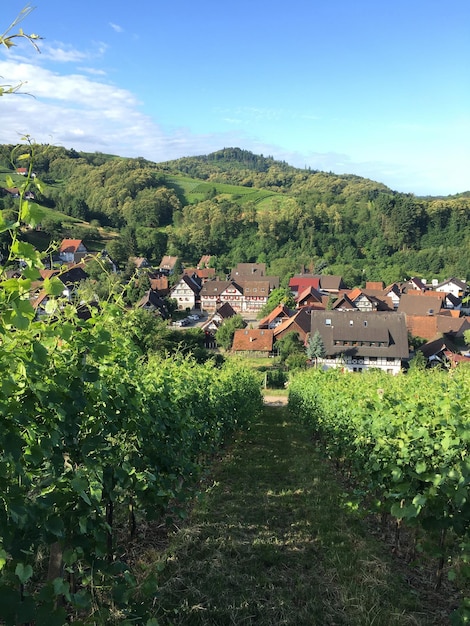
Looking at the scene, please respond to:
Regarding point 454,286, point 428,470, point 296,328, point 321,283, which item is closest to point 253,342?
point 296,328

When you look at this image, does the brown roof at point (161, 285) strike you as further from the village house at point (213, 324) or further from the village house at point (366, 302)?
the village house at point (366, 302)

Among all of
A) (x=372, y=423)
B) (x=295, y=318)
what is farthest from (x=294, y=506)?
(x=295, y=318)

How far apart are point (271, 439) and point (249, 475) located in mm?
7045

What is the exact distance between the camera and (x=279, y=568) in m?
4.89

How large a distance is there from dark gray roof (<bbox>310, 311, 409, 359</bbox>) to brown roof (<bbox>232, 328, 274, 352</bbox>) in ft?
17.8

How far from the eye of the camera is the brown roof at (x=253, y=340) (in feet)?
150

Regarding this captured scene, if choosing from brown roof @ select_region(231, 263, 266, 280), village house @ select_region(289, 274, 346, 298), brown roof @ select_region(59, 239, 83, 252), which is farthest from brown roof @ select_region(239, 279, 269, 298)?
brown roof @ select_region(59, 239, 83, 252)

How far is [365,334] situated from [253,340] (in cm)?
1189

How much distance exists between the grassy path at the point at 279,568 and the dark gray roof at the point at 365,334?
35008mm

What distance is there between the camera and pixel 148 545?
527 centimetres

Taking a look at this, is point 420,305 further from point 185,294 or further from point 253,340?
point 185,294

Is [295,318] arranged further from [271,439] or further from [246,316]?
[271,439]

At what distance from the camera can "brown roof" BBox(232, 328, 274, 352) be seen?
45625mm

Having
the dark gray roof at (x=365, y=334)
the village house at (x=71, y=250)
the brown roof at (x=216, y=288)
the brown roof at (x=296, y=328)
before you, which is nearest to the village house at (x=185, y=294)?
the brown roof at (x=216, y=288)
